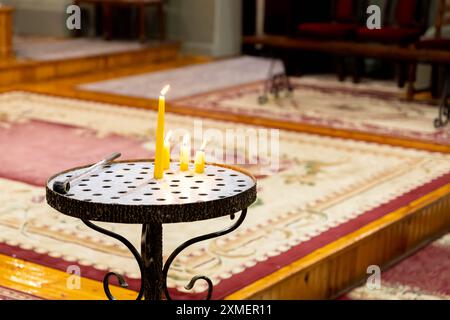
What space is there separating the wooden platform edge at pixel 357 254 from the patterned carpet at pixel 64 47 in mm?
4682

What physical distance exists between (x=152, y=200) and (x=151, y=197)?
0.03 m

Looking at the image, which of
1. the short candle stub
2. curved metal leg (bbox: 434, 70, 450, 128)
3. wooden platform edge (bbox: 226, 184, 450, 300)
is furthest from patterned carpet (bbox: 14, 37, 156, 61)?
the short candle stub

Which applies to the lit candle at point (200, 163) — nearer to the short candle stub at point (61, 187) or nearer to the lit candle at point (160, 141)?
the lit candle at point (160, 141)

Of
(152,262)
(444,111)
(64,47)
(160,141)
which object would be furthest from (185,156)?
(64,47)

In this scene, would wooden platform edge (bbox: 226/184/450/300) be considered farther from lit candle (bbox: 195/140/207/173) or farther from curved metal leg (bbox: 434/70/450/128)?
curved metal leg (bbox: 434/70/450/128)

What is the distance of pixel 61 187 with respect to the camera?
2.17 meters

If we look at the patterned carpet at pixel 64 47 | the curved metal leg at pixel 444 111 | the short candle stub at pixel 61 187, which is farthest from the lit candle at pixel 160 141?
the patterned carpet at pixel 64 47

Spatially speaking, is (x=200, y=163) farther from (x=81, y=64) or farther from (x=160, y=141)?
(x=81, y=64)

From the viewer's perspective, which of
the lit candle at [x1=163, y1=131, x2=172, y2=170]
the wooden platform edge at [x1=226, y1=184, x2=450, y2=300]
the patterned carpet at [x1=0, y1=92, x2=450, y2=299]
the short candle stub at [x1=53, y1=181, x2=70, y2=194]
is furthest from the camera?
the patterned carpet at [x1=0, y1=92, x2=450, y2=299]

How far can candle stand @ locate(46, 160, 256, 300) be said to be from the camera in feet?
6.73

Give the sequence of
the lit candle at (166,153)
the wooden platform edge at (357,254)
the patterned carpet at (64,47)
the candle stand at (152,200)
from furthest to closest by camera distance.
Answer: the patterned carpet at (64,47), the wooden platform edge at (357,254), the lit candle at (166,153), the candle stand at (152,200)

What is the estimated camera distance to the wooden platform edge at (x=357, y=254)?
3.19m

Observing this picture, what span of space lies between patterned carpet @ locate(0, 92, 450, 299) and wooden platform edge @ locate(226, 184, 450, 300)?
73 mm

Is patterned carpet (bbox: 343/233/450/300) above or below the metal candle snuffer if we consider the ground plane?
below
